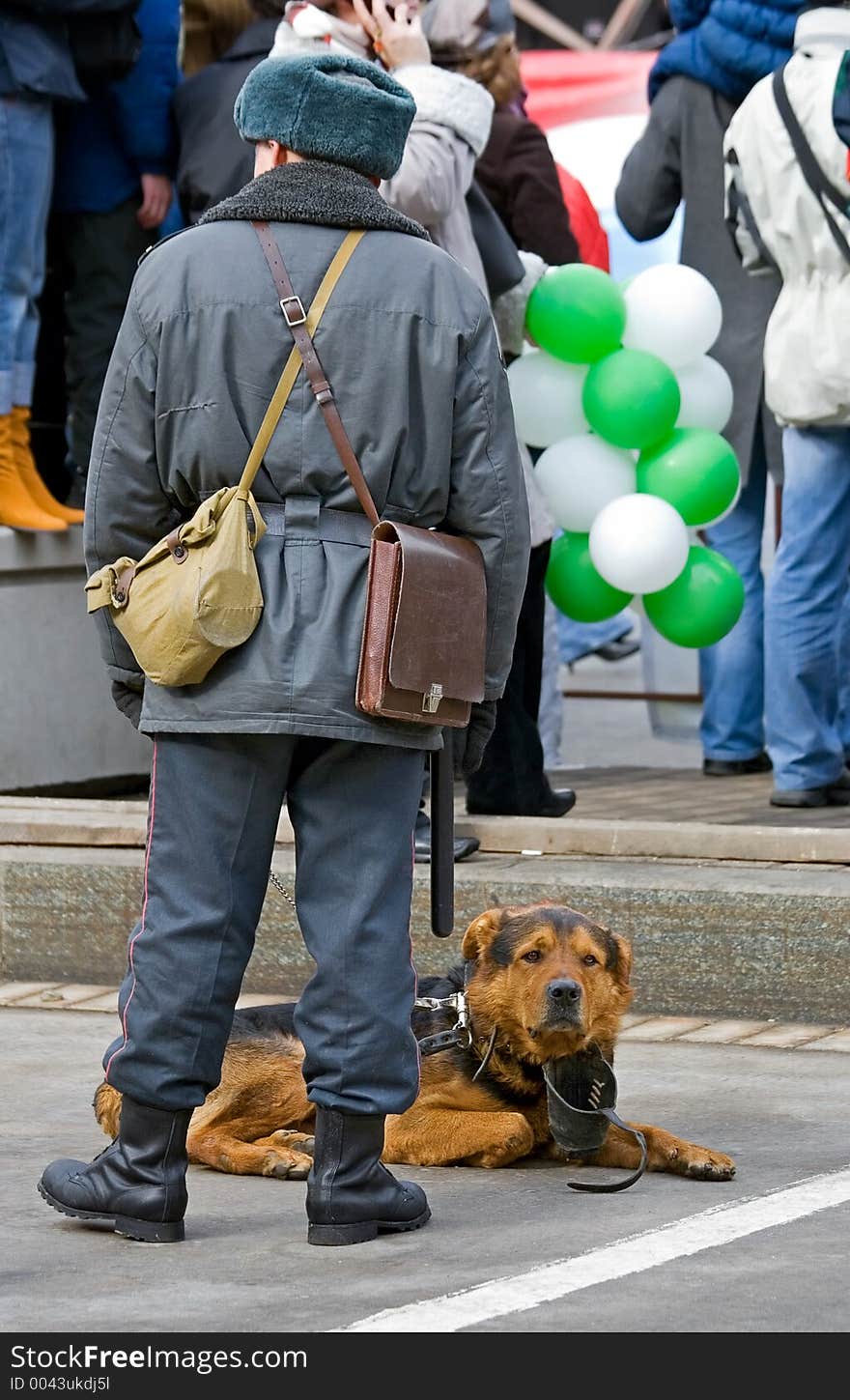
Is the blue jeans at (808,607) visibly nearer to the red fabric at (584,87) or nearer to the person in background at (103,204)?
the person in background at (103,204)

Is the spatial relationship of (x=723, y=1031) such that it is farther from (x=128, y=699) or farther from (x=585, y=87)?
(x=585, y=87)

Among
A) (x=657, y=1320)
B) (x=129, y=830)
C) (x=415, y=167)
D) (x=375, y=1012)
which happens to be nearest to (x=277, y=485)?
(x=375, y=1012)

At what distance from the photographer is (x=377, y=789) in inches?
173

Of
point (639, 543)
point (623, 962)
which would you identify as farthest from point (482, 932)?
point (639, 543)

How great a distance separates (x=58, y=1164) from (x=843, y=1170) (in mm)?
1586

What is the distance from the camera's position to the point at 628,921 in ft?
21.3

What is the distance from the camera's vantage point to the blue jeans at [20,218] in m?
7.86

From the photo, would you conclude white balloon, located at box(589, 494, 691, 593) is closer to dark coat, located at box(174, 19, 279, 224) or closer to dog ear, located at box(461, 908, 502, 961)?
dark coat, located at box(174, 19, 279, 224)

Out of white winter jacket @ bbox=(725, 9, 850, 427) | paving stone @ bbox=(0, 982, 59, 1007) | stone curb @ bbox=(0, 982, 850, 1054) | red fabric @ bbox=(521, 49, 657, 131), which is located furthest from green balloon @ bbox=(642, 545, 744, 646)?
red fabric @ bbox=(521, 49, 657, 131)

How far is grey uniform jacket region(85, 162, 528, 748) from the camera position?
14.0 feet

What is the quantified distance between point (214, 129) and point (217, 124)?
0.02 meters

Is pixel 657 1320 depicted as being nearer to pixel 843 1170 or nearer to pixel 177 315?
pixel 843 1170

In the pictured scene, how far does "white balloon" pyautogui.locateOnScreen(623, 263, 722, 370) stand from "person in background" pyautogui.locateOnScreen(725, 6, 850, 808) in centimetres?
22

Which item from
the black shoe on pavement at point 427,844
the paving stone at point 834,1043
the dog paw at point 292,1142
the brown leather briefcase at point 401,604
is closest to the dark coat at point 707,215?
the black shoe on pavement at point 427,844
